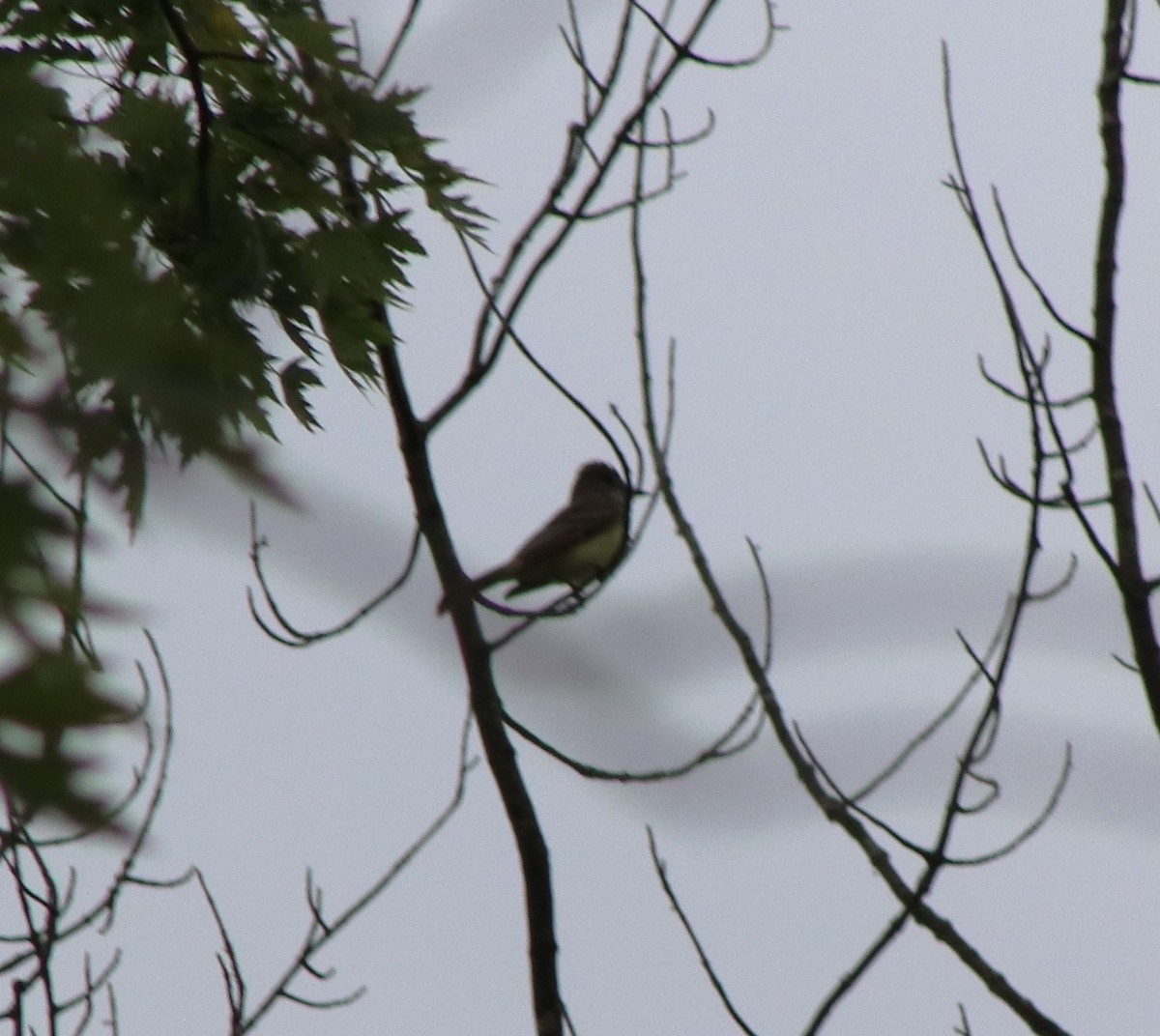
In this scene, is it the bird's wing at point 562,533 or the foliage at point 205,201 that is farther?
the bird's wing at point 562,533

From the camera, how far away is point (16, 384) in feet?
3.04

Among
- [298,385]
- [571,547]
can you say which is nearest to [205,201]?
[298,385]

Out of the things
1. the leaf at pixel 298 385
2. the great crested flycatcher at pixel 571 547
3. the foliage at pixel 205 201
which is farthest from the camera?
the great crested flycatcher at pixel 571 547

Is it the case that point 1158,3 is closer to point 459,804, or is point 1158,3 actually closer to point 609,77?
point 609,77

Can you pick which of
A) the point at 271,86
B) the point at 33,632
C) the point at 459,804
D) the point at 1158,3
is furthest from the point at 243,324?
the point at 33,632

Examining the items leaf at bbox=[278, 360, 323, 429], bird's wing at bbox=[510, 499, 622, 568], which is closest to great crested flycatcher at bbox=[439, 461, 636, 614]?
bird's wing at bbox=[510, 499, 622, 568]

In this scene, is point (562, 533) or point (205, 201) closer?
point (205, 201)

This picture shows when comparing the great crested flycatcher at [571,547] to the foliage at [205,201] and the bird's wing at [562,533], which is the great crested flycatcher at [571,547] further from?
the foliage at [205,201]

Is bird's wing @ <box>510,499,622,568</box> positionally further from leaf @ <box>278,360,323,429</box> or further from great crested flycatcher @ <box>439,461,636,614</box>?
leaf @ <box>278,360,323,429</box>

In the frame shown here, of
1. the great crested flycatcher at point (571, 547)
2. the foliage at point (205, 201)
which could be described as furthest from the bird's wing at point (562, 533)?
the foliage at point (205, 201)

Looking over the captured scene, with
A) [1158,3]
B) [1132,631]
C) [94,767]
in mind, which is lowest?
[94,767]

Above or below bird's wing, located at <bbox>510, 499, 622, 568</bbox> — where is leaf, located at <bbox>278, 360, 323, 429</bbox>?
below

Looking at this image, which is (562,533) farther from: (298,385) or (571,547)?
(298,385)

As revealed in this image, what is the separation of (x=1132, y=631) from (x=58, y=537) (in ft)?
8.84
